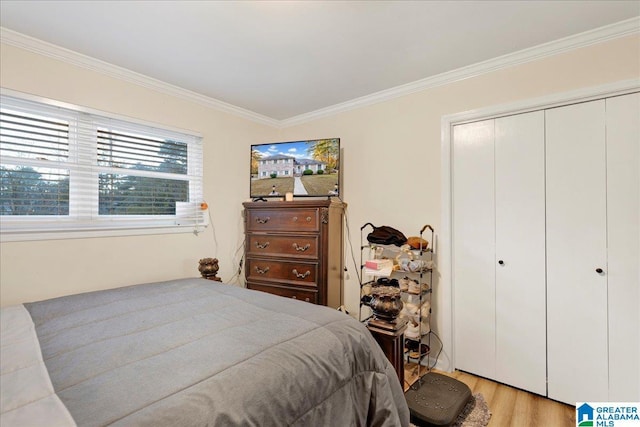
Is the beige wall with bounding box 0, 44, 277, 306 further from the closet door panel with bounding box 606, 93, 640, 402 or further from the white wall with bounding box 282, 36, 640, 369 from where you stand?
the closet door panel with bounding box 606, 93, 640, 402

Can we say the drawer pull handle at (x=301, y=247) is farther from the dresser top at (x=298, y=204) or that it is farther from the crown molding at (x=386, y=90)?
the crown molding at (x=386, y=90)

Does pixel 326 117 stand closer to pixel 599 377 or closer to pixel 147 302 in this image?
pixel 147 302

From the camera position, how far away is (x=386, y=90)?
2.71 meters

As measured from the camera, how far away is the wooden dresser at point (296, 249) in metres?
2.62

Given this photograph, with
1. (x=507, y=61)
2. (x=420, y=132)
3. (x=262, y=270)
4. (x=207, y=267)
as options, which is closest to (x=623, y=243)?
(x=507, y=61)

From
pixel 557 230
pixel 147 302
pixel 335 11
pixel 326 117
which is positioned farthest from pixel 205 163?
pixel 557 230

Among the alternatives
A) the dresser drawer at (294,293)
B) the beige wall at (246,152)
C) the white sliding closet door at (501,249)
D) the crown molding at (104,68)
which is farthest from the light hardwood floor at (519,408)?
the crown molding at (104,68)

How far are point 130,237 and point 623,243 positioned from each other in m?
3.46

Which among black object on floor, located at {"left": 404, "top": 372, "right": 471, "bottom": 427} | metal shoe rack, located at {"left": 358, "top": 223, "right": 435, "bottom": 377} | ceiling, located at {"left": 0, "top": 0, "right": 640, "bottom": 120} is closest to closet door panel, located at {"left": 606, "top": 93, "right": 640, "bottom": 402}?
ceiling, located at {"left": 0, "top": 0, "right": 640, "bottom": 120}

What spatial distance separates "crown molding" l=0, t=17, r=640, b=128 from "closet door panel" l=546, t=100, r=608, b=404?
408mm

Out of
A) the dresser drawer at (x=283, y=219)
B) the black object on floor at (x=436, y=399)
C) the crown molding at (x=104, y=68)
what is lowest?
the black object on floor at (x=436, y=399)

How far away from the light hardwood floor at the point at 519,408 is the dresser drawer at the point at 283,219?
59.2 inches

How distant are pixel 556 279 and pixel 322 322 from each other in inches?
70.3

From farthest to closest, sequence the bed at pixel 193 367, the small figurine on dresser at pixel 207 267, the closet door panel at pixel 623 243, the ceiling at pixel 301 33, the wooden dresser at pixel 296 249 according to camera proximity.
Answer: the wooden dresser at pixel 296 249 < the small figurine on dresser at pixel 207 267 < the closet door panel at pixel 623 243 < the ceiling at pixel 301 33 < the bed at pixel 193 367
